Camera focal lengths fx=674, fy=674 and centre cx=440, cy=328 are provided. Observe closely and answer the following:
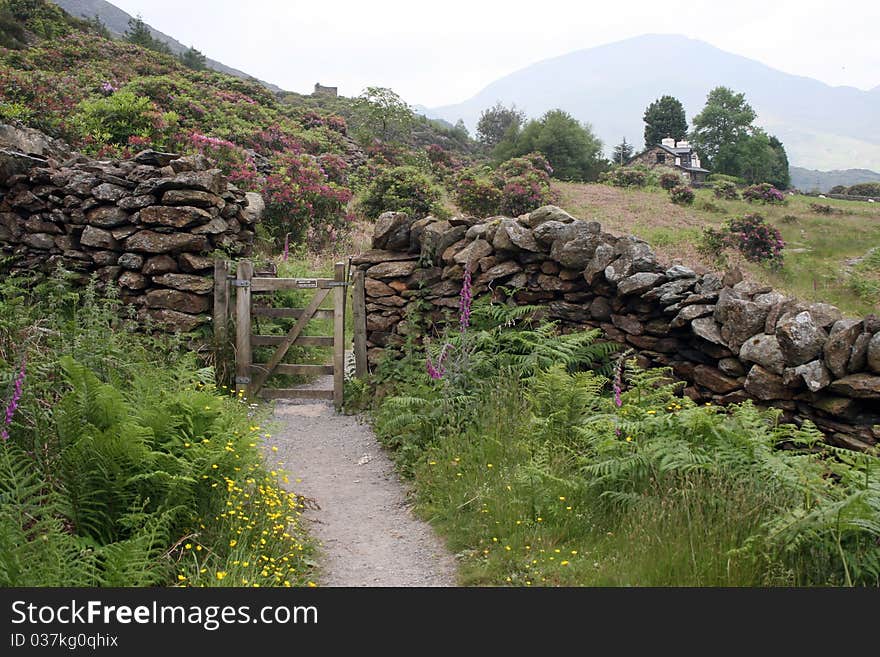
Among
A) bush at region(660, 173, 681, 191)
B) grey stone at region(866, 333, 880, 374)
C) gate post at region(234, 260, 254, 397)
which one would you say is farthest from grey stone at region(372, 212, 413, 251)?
bush at region(660, 173, 681, 191)

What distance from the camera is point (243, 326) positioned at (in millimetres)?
9250

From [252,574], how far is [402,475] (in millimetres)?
2799

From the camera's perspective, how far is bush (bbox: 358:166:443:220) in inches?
771

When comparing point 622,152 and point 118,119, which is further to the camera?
point 622,152

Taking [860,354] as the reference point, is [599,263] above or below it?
above

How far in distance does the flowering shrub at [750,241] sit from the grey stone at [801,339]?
15.2 meters

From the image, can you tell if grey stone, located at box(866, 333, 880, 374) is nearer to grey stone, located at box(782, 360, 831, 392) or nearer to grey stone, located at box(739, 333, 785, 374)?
grey stone, located at box(782, 360, 831, 392)

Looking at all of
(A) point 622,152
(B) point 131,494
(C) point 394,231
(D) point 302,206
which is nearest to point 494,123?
(A) point 622,152

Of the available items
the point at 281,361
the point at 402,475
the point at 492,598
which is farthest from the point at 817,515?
the point at 281,361

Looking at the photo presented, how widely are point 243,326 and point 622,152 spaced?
52668 mm

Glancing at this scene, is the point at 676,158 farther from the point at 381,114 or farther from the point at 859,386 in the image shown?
the point at 859,386

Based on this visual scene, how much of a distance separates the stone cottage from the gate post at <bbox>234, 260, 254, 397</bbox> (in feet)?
136

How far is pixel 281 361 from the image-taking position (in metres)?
10.1

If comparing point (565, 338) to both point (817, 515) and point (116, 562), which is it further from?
point (116, 562)
